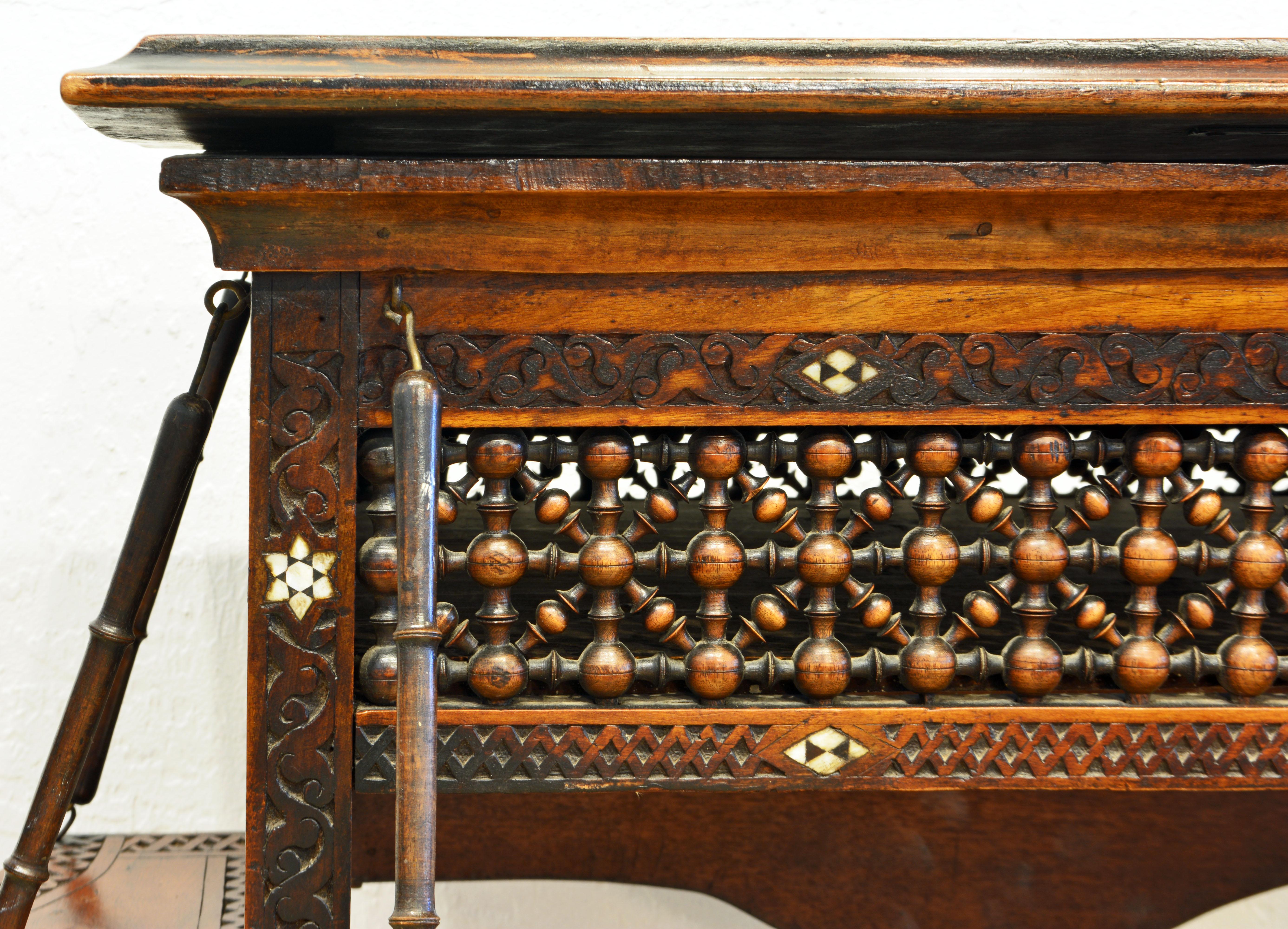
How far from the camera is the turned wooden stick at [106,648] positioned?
2.86 feet

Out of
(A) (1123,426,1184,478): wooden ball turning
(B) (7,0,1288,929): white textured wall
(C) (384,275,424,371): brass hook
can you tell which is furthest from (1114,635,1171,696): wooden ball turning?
(B) (7,0,1288,929): white textured wall

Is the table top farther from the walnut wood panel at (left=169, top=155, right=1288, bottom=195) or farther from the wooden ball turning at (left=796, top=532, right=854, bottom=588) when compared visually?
the wooden ball turning at (left=796, top=532, right=854, bottom=588)

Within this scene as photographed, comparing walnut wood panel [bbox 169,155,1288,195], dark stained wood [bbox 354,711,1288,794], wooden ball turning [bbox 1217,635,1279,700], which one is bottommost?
dark stained wood [bbox 354,711,1288,794]

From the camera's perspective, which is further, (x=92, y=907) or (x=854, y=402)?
(x=92, y=907)

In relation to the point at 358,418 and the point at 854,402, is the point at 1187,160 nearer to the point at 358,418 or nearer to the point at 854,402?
the point at 854,402

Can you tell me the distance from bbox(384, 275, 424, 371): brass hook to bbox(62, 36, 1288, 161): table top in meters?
0.11

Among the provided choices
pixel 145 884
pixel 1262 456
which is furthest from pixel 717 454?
pixel 145 884

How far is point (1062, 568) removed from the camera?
87cm

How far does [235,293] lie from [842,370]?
0.54 metres

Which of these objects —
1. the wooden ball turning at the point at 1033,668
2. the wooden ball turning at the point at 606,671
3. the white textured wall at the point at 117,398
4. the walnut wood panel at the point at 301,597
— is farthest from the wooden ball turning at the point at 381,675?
the white textured wall at the point at 117,398

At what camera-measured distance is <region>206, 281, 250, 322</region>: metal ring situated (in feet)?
2.92


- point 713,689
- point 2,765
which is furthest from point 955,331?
point 2,765

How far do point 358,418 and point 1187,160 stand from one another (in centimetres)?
70

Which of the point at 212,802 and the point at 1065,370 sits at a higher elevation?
the point at 1065,370
